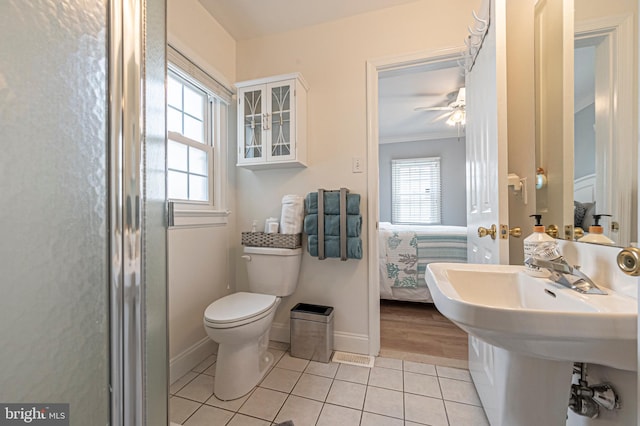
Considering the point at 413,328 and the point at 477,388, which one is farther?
the point at 413,328

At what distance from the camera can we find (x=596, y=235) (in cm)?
75

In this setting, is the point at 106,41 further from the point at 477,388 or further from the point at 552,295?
the point at 477,388

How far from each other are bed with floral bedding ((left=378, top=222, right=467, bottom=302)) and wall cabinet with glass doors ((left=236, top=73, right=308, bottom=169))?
1.37 meters

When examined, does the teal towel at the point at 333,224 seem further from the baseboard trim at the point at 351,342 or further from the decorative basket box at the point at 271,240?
the baseboard trim at the point at 351,342

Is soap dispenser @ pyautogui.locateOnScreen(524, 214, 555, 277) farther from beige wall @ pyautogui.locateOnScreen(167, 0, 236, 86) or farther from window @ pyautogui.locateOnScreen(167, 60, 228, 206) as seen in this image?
beige wall @ pyautogui.locateOnScreen(167, 0, 236, 86)

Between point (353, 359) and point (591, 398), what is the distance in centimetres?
121

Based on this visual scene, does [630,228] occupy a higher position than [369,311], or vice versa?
[630,228]

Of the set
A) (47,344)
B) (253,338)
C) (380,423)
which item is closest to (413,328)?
(380,423)

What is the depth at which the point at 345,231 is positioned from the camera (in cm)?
165

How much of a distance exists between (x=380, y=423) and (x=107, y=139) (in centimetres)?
148

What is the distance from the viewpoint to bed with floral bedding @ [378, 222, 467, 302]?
245cm

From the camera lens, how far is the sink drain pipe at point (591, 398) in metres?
0.61

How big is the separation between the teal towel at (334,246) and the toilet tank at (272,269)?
0.40ft

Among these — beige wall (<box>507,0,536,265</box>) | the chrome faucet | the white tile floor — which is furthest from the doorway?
the chrome faucet
